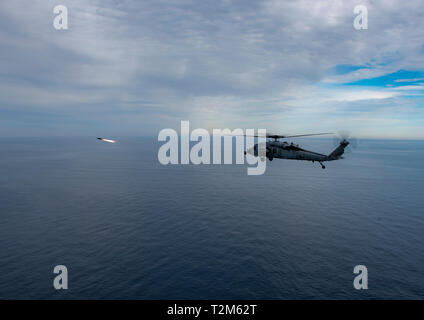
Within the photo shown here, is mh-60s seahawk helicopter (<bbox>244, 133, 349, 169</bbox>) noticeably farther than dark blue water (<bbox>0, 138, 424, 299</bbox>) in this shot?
No

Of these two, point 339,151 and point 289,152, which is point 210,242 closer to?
point 289,152

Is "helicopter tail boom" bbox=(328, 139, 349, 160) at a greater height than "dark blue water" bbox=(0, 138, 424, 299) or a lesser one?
greater

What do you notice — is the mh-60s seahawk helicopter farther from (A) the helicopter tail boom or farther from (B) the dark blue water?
(B) the dark blue water

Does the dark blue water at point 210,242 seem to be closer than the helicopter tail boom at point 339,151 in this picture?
No

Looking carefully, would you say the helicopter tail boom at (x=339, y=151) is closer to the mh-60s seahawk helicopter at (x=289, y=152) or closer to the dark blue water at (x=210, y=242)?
the mh-60s seahawk helicopter at (x=289, y=152)

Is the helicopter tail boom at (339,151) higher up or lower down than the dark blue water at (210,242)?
higher up

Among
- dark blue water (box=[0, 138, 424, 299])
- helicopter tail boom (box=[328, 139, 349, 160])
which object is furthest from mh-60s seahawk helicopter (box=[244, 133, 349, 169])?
dark blue water (box=[0, 138, 424, 299])

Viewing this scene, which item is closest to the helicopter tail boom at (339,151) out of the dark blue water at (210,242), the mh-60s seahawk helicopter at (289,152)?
the mh-60s seahawk helicopter at (289,152)

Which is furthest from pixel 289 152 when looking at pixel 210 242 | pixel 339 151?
Answer: pixel 210 242
